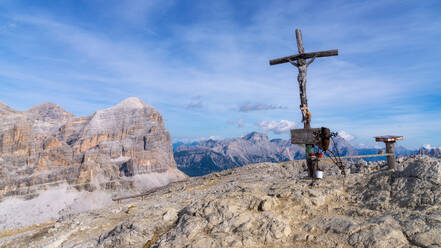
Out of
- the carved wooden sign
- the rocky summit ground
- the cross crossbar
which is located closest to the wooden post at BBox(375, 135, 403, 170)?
the rocky summit ground

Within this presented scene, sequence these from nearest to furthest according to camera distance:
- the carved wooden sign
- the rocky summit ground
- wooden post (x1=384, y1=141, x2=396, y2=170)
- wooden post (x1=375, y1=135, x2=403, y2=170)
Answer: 1. the rocky summit ground
2. the carved wooden sign
3. wooden post (x1=375, y1=135, x2=403, y2=170)
4. wooden post (x1=384, y1=141, x2=396, y2=170)

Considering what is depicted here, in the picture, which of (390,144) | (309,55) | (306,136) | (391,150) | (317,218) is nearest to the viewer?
(317,218)

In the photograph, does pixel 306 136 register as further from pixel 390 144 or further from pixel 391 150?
pixel 391 150

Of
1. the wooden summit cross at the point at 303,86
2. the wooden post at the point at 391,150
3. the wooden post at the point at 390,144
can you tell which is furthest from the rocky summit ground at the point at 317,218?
the wooden post at the point at 391,150

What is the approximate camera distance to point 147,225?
1214 centimetres

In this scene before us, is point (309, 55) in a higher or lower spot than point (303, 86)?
higher

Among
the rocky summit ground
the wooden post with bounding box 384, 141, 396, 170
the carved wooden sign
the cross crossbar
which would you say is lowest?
the rocky summit ground

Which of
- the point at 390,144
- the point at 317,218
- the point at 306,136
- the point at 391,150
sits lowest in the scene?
the point at 317,218

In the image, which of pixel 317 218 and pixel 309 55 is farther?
pixel 309 55

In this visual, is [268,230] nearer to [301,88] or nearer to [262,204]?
[262,204]

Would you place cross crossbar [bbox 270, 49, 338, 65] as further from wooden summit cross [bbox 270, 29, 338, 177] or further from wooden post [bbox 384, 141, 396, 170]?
wooden post [bbox 384, 141, 396, 170]

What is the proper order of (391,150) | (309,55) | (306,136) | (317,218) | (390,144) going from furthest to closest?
(309,55) → (391,150) → (390,144) → (306,136) → (317,218)

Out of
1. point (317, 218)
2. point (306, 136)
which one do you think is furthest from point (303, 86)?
point (317, 218)

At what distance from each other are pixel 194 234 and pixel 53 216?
219857mm
